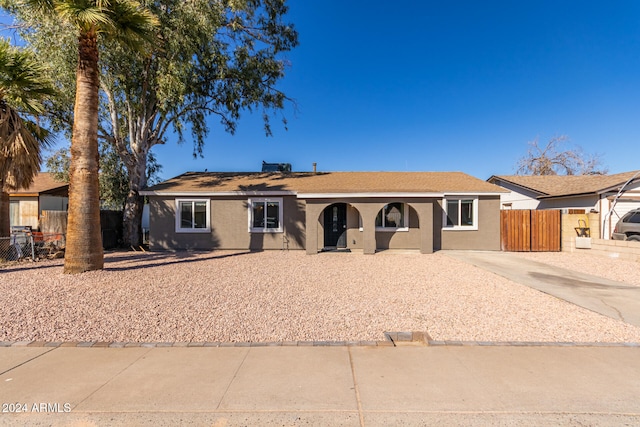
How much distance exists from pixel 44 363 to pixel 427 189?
13115 millimetres

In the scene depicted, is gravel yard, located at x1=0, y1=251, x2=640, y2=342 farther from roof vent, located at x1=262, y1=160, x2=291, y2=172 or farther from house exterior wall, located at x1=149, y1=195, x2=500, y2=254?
roof vent, located at x1=262, y1=160, x2=291, y2=172

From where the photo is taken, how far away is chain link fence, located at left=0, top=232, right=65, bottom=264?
10477 millimetres

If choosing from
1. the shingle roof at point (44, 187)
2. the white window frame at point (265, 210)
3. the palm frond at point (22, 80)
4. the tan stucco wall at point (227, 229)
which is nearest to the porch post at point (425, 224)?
the tan stucco wall at point (227, 229)

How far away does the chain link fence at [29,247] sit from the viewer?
1048 centimetres

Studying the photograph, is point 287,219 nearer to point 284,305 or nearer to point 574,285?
point 284,305

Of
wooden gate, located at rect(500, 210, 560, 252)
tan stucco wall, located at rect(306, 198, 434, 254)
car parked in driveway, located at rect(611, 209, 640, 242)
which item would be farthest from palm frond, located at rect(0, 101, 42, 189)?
car parked in driveway, located at rect(611, 209, 640, 242)

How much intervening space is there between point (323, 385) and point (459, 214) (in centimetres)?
1270

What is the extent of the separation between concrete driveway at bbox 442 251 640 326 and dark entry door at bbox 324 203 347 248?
4982 mm

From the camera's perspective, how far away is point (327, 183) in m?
15.2

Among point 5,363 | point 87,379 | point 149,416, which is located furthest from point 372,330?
point 5,363

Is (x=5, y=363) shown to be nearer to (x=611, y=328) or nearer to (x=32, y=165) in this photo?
(x=611, y=328)

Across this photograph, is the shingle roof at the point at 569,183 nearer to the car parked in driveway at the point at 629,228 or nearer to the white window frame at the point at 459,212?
the car parked in driveway at the point at 629,228

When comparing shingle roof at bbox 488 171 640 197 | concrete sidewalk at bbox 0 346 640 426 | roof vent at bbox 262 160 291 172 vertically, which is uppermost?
roof vent at bbox 262 160 291 172

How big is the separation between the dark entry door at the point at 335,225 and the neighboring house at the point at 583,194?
7793 mm
